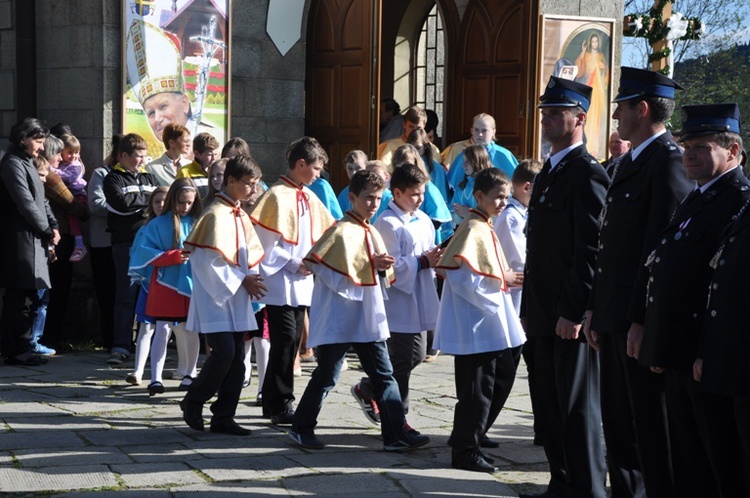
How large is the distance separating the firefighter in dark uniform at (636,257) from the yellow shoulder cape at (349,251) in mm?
1562

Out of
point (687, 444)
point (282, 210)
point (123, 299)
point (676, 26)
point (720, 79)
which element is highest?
point (720, 79)

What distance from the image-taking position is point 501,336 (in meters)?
5.92

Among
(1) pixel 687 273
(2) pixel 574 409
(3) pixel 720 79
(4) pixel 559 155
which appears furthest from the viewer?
(3) pixel 720 79

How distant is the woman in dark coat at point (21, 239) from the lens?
8.70 meters

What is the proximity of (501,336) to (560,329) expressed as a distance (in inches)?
33.6

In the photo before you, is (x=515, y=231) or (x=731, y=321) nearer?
(x=731, y=321)

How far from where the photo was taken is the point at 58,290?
9.41 metres

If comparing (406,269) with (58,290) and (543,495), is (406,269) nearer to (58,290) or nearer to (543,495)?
(543,495)

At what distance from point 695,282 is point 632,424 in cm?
92

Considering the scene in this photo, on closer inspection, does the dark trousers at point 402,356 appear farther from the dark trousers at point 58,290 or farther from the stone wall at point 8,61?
the stone wall at point 8,61

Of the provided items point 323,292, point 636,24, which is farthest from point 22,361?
point 636,24

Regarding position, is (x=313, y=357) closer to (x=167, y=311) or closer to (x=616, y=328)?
(x=167, y=311)

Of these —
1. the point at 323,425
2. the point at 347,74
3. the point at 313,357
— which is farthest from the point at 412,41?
the point at 323,425

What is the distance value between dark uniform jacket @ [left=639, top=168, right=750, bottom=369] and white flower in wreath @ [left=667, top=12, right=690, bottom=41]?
10.3m
